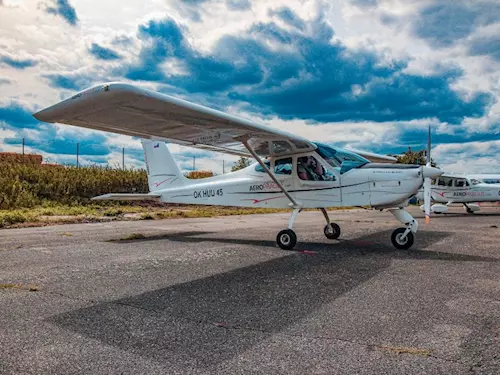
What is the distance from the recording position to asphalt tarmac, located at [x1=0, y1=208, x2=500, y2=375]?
287cm

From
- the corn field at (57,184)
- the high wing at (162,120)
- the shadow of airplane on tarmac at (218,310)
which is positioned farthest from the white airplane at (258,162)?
the corn field at (57,184)

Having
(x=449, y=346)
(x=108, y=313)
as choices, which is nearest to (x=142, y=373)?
(x=108, y=313)

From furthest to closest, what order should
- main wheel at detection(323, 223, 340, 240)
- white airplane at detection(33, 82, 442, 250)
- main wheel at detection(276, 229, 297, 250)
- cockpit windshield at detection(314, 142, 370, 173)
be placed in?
1. main wheel at detection(323, 223, 340, 240)
2. cockpit windshield at detection(314, 142, 370, 173)
3. main wheel at detection(276, 229, 297, 250)
4. white airplane at detection(33, 82, 442, 250)

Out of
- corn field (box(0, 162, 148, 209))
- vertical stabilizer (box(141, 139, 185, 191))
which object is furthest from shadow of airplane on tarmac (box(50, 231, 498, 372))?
corn field (box(0, 162, 148, 209))

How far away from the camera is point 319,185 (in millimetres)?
9023

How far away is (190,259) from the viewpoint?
23.1 ft

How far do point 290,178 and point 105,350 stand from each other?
6.79 meters

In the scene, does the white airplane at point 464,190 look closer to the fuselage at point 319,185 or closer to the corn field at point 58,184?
the fuselage at point 319,185

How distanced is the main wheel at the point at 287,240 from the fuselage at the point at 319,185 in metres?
1.08

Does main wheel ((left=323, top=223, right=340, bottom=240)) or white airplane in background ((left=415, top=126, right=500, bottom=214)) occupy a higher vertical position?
white airplane in background ((left=415, top=126, right=500, bottom=214))

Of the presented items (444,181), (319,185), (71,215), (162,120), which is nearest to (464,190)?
(444,181)

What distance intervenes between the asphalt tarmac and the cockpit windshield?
2138mm

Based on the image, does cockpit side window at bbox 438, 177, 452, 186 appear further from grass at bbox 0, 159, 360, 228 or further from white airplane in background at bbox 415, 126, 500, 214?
grass at bbox 0, 159, 360, 228

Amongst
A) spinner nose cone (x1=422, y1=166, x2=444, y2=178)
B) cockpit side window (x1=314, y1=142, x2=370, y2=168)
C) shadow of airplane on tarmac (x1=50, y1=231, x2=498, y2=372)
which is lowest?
shadow of airplane on tarmac (x1=50, y1=231, x2=498, y2=372)
